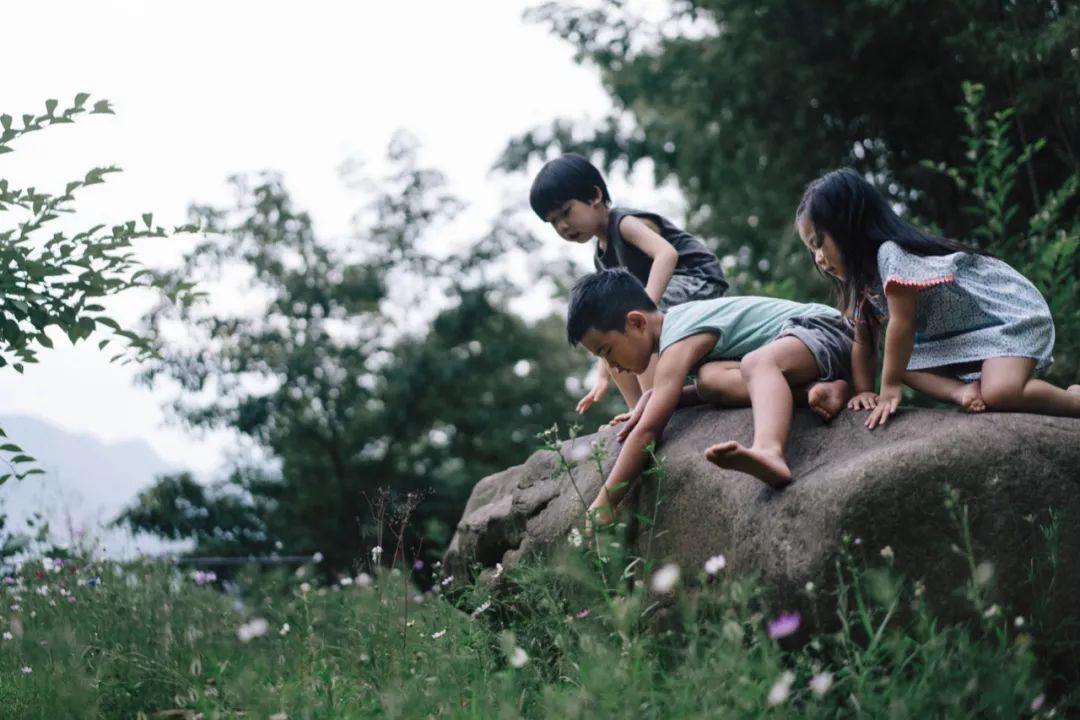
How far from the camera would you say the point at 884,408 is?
3682 millimetres

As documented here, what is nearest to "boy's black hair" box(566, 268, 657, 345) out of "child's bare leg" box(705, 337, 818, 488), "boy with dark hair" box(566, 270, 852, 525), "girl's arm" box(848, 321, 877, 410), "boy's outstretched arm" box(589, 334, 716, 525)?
"boy with dark hair" box(566, 270, 852, 525)

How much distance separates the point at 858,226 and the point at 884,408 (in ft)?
2.33

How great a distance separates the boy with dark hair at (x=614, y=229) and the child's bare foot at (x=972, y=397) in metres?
1.56

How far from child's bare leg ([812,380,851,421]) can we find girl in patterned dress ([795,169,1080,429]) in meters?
0.06

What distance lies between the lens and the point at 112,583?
15.7 feet

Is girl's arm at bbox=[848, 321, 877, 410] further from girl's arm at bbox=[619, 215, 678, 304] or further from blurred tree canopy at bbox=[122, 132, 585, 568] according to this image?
blurred tree canopy at bbox=[122, 132, 585, 568]

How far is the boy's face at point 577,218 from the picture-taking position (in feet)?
17.0

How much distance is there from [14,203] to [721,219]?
10.5 metres

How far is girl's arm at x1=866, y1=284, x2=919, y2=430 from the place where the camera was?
376 centimetres

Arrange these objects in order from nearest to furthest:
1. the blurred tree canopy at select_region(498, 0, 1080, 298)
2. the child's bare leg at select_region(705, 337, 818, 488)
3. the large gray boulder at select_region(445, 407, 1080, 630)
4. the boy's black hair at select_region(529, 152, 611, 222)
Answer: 1. the large gray boulder at select_region(445, 407, 1080, 630)
2. the child's bare leg at select_region(705, 337, 818, 488)
3. the boy's black hair at select_region(529, 152, 611, 222)
4. the blurred tree canopy at select_region(498, 0, 1080, 298)

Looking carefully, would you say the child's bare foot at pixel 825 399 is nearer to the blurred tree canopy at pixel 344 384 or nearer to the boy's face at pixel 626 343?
the boy's face at pixel 626 343

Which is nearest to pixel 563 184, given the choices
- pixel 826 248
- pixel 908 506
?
pixel 826 248

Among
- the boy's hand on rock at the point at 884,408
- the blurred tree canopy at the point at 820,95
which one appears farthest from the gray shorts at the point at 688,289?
the blurred tree canopy at the point at 820,95

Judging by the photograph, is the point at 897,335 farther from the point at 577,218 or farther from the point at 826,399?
the point at 577,218
